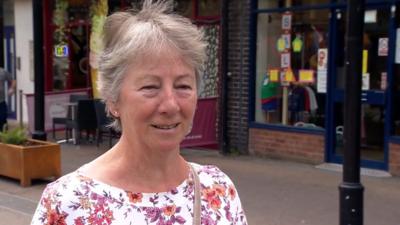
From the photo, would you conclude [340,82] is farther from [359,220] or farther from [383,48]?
[359,220]

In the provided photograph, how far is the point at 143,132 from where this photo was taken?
2035 mm

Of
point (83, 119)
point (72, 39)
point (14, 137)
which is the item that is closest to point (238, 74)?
point (83, 119)

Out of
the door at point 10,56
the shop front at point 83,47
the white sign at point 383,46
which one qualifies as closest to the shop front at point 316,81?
the white sign at point 383,46

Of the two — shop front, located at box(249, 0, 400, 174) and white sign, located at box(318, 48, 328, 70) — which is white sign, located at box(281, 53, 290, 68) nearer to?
shop front, located at box(249, 0, 400, 174)

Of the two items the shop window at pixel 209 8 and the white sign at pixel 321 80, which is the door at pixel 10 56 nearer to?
the shop window at pixel 209 8

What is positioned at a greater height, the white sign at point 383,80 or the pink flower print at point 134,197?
the white sign at point 383,80

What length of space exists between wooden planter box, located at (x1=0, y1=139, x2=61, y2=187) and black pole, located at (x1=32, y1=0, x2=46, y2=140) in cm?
51

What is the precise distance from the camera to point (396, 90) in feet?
28.8

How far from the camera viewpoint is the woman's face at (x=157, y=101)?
6.59ft

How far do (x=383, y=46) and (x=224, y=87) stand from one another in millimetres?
2780

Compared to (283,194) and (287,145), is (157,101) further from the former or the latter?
(287,145)

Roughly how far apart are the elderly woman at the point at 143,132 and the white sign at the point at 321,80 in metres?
7.58

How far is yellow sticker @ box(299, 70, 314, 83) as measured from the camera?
32.0ft

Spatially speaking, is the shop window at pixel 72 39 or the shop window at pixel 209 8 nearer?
the shop window at pixel 209 8
